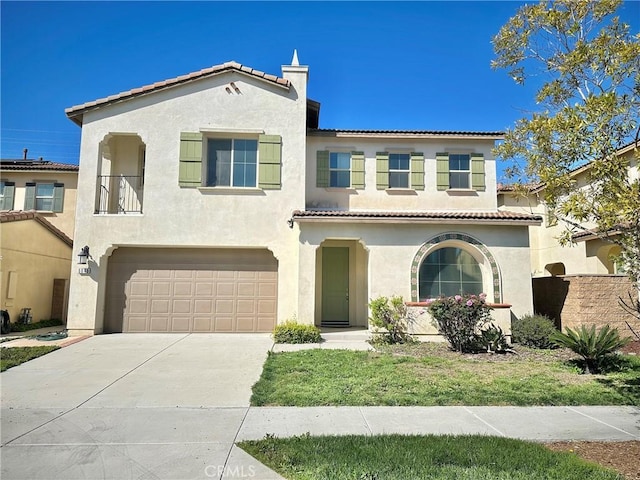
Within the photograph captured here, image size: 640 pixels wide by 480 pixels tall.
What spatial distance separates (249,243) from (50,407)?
802cm

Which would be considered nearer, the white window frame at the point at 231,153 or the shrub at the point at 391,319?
the shrub at the point at 391,319

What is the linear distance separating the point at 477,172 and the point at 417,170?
2.19 m

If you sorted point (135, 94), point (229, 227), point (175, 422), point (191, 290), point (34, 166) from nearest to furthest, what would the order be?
point (175, 422) → point (229, 227) → point (191, 290) → point (135, 94) → point (34, 166)

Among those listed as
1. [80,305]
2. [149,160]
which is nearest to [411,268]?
[149,160]

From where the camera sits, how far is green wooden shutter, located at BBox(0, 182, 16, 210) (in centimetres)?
1891

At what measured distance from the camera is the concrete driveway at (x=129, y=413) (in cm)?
466

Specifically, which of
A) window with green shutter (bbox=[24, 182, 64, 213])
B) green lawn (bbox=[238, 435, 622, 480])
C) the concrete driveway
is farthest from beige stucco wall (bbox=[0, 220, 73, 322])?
green lawn (bbox=[238, 435, 622, 480])

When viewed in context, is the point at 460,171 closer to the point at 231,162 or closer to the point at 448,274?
the point at 448,274

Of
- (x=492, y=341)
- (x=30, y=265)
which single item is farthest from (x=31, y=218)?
(x=492, y=341)

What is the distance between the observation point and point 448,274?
1362 centimetres

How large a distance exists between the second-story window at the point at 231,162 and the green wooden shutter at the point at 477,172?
7727mm

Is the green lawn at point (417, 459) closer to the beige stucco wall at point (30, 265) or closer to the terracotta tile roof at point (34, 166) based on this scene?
the beige stucco wall at point (30, 265)

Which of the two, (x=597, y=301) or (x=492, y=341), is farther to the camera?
(x=597, y=301)

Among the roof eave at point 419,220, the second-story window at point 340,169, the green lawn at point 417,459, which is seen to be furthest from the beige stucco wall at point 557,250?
the green lawn at point 417,459
